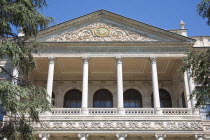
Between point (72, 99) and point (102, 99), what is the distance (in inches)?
103

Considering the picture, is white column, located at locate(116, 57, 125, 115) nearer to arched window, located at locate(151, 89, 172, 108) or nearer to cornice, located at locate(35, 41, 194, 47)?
cornice, located at locate(35, 41, 194, 47)

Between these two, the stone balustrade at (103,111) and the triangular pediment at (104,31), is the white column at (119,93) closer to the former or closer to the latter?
the stone balustrade at (103,111)

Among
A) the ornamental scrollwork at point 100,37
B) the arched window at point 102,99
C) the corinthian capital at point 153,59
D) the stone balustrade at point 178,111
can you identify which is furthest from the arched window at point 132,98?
the ornamental scrollwork at point 100,37

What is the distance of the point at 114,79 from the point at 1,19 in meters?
15.4

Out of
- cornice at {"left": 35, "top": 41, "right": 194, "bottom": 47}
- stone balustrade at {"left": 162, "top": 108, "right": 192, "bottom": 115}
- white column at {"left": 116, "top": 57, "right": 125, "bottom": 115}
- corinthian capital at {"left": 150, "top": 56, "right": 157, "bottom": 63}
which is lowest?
stone balustrade at {"left": 162, "top": 108, "right": 192, "bottom": 115}

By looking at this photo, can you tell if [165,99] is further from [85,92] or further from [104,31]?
[85,92]

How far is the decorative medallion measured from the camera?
76.0 ft

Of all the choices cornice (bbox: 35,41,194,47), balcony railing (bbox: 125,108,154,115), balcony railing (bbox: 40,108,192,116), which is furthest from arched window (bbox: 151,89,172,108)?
balcony railing (bbox: 125,108,154,115)

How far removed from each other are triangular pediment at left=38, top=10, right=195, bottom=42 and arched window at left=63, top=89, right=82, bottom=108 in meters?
5.89

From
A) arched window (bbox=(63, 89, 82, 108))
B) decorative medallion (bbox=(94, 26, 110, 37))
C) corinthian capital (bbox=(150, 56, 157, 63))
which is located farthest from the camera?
arched window (bbox=(63, 89, 82, 108))

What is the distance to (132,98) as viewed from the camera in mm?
26812

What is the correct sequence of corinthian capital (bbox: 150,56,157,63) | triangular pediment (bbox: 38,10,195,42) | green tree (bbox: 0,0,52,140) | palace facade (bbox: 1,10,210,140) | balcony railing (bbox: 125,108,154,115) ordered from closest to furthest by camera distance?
green tree (bbox: 0,0,52,140) → palace facade (bbox: 1,10,210,140) → balcony railing (bbox: 125,108,154,115) → corinthian capital (bbox: 150,56,157,63) → triangular pediment (bbox: 38,10,195,42)

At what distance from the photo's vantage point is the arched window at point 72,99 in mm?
26698

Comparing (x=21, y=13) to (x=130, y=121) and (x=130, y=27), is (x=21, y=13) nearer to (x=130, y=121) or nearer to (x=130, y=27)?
(x=130, y=121)
